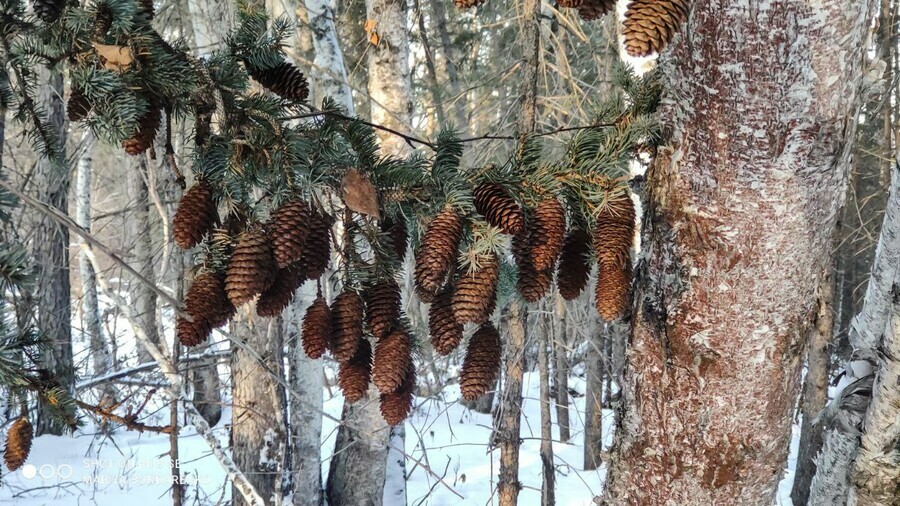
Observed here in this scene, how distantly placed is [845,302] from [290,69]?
15.5 m

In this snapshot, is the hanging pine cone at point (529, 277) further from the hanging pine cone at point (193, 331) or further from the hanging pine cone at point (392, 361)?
the hanging pine cone at point (193, 331)

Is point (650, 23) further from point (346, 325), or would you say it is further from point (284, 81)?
point (284, 81)

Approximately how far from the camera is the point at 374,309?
3.53ft

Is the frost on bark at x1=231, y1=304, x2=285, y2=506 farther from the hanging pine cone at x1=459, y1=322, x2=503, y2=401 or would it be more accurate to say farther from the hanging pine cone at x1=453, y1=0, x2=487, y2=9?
the hanging pine cone at x1=453, y1=0, x2=487, y2=9

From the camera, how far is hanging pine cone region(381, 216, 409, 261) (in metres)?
1.16

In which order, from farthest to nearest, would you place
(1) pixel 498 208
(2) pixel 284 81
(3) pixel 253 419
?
(3) pixel 253 419 < (2) pixel 284 81 < (1) pixel 498 208

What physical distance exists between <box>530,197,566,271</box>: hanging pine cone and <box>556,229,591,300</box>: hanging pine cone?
87 millimetres

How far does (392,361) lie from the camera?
1.03 meters

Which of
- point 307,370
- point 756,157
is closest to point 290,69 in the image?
point 756,157

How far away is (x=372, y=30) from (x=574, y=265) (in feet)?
9.90

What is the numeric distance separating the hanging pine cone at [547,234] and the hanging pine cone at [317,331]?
1.22ft

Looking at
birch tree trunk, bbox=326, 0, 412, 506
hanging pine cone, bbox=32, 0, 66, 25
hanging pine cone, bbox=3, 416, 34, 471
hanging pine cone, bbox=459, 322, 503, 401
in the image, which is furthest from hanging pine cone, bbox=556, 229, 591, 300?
birch tree trunk, bbox=326, 0, 412, 506

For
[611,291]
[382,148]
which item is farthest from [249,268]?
[382,148]

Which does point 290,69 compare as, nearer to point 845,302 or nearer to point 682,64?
Answer: point 682,64
